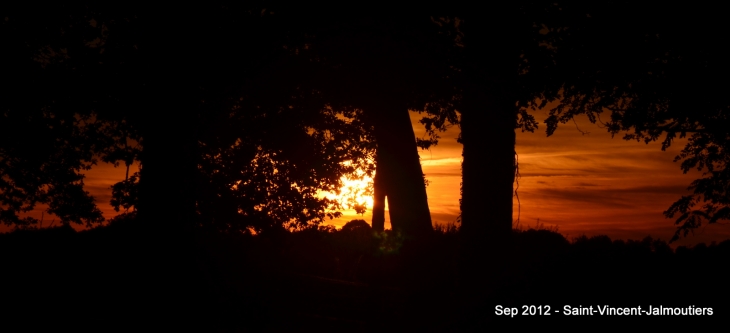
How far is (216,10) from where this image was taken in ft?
39.5

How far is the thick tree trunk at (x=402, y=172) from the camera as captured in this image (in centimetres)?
1566

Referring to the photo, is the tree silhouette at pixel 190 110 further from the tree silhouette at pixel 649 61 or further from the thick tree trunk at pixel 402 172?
the tree silhouette at pixel 649 61

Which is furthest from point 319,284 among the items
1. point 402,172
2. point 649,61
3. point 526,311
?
point 649,61

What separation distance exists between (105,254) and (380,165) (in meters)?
6.85

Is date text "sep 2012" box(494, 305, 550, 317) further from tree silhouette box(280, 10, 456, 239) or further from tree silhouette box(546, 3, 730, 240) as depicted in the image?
tree silhouette box(280, 10, 456, 239)

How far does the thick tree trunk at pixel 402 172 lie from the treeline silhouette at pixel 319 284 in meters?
0.51

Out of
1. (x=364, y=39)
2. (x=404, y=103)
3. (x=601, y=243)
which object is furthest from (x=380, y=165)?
(x=601, y=243)

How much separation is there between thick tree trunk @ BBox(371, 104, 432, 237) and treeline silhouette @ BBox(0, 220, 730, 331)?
1.68 feet

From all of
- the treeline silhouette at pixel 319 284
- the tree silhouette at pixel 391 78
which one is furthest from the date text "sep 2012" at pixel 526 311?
the tree silhouette at pixel 391 78

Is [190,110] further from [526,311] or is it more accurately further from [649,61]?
[649,61]

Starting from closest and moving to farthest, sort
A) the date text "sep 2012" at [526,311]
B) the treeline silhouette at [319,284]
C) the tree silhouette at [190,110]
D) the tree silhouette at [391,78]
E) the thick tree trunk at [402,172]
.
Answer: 1. the date text "sep 2012" at [526,311]
2. the treeline silhouette at [319,284]
3. the tree silhouette at [190,110]
4. the tree silhouette at [391,78]
5. the thick tree trunk at [402,172]

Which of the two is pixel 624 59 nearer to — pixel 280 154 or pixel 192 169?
pixel 192 169

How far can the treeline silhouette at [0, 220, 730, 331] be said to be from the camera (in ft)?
29.8

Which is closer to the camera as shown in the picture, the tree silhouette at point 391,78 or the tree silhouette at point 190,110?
the tree silhouette at point 190,110
